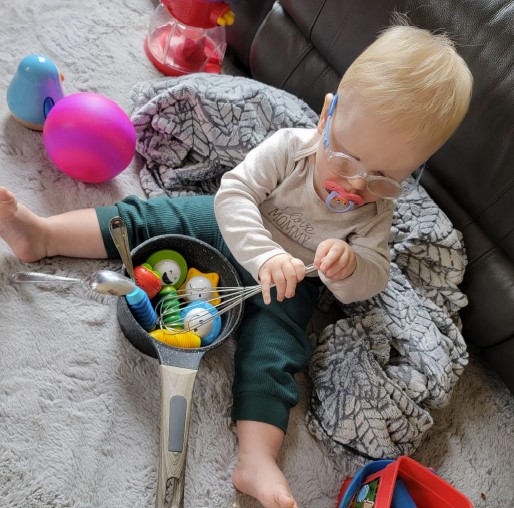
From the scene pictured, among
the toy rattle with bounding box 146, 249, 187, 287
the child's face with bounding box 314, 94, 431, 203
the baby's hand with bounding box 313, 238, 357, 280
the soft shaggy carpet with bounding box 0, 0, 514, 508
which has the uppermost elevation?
the child's face with bounding box 314, 94, 431, 203

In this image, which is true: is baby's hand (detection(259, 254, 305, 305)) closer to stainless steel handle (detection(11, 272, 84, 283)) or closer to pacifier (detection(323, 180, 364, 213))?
pacifier (detection(323, 180, 364, 213))

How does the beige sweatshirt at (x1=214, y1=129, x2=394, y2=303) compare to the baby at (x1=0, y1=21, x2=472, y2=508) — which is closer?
the baby at (x1=0, y1=21, x2=472, y2=508)

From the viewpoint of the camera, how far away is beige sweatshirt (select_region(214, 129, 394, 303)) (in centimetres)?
96

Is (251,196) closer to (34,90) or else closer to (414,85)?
(414,85)

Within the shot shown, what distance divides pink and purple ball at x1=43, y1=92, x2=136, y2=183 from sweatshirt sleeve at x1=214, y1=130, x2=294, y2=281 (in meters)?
0.22

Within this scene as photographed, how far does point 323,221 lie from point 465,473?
52 centimetres

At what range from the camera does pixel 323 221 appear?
1001 millimetres

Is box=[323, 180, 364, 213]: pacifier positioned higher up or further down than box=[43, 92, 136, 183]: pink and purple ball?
higher up

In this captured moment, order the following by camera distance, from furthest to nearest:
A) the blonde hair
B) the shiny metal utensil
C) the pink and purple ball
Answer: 1. the pink and purple ball
2. the shiny metal utensil
3. the blonde hair

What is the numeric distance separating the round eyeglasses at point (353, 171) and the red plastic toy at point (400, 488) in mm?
393

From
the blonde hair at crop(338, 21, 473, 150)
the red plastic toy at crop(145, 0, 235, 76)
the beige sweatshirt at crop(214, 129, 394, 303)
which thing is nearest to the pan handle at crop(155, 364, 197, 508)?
the beige sweatshirt at crop(214, 129, 394, 303)

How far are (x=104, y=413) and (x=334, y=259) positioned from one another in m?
0.42

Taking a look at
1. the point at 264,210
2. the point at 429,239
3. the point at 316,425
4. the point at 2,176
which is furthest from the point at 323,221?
the point at 2,176

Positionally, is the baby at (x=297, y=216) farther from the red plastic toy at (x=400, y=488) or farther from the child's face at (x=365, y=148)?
the red plastic toy at (x=400, y=488)
